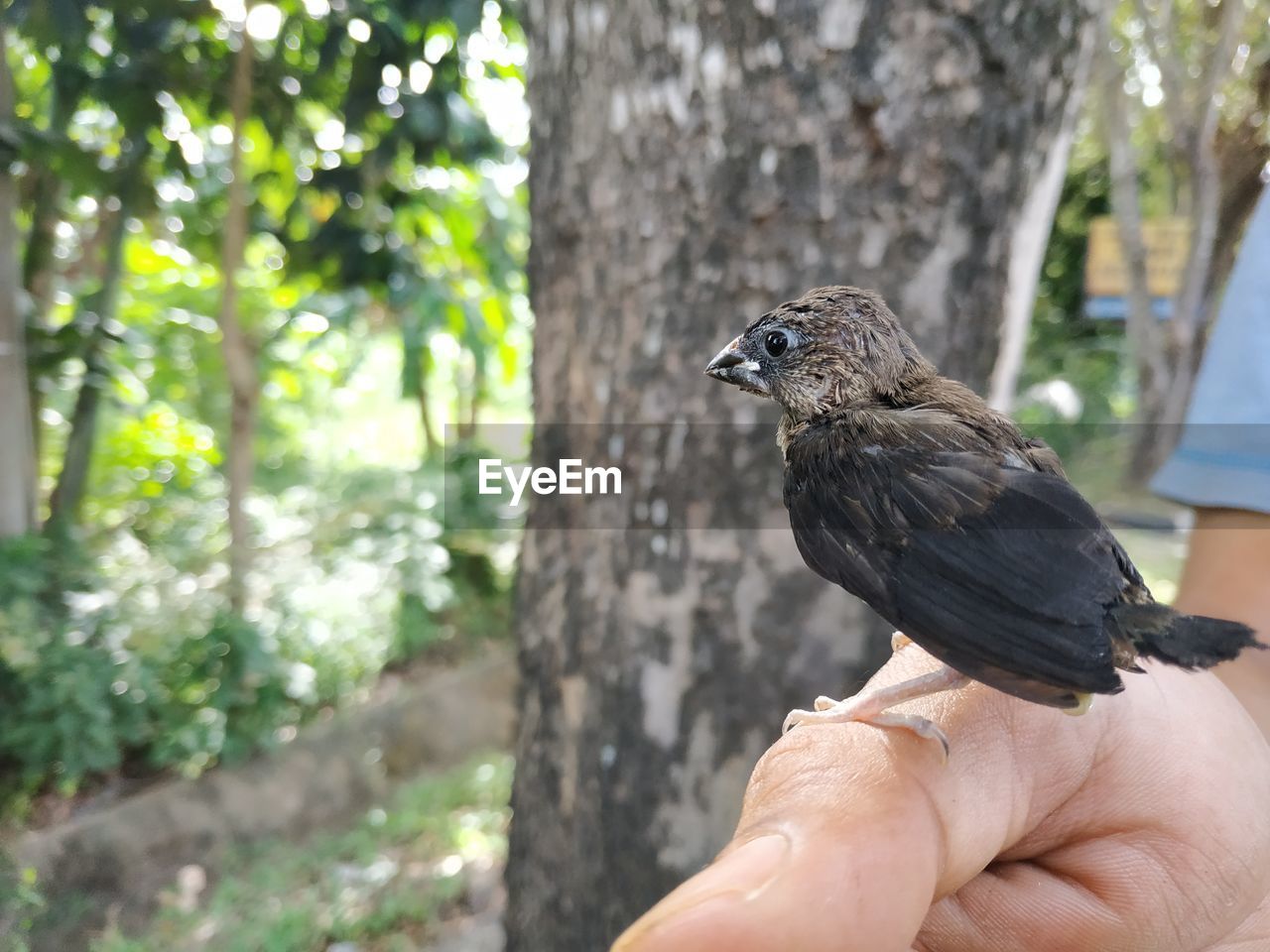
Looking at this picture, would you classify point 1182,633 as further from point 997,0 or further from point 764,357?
point 997,0

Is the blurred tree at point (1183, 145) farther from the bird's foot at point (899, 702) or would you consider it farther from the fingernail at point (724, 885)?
the fingernail at point (724, 885)

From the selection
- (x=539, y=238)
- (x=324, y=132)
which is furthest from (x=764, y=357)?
(x=324, y=132)

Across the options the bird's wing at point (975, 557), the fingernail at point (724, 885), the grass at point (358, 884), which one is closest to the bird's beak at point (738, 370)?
the bird's wing at point (975, 557)

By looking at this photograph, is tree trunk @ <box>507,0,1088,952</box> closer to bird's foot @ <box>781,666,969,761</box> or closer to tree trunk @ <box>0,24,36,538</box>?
bird's foot @ <box>781,666,969,761</box>
